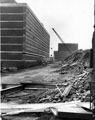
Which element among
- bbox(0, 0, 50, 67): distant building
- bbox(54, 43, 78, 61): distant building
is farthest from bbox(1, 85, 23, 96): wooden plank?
bbox(54, 43, 78, 61): distant building

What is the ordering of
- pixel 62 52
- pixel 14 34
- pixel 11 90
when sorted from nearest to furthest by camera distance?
pixel 11 90, pixel 14 34, pixel 62 52

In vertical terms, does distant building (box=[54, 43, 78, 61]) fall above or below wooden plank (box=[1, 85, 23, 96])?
above

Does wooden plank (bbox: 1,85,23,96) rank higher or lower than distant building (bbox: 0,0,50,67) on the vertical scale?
lower

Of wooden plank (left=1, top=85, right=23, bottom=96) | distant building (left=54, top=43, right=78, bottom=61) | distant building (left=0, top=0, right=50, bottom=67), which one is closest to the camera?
wooden plank (left=1, top=85, right=23, bottom=96)

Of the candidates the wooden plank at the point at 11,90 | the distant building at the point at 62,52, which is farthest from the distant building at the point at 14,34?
the distant building at the point at 62,52

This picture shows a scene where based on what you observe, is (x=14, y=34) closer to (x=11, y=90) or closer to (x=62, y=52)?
(x=11, y=90)

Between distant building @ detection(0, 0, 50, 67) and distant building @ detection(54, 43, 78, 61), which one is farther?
distant building @ detection(54, 43, 78, 61)

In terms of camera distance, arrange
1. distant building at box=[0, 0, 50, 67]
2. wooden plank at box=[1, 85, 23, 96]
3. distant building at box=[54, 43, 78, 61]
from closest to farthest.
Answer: wooden plank at box=[1, 85, 23, 96]
distant building at box=[0, 0, 50, 67]
distant building at box=[54, 43, 78, 61]

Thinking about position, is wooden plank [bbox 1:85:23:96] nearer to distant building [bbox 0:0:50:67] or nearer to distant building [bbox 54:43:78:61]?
distant building [bbox 0:0:50:67]

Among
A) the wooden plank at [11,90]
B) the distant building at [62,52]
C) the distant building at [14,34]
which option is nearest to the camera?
the wooden plank at [11,90]

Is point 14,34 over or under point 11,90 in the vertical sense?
over

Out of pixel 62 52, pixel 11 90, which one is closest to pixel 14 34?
pixel 11 90

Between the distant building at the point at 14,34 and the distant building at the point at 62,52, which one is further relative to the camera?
the distant building at the point at 62,52

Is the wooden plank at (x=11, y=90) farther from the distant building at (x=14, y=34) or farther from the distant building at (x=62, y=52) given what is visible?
the distant building at (x=62, y=52)
